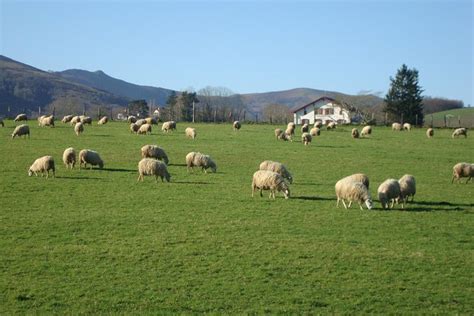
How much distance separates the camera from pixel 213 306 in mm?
10852

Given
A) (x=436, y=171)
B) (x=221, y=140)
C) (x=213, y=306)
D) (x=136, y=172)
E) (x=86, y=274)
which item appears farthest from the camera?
(x=221, y=140)

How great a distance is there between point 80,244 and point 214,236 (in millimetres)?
3688

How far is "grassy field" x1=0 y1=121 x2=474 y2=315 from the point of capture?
11203mm

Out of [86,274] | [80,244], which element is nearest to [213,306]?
[86,274]

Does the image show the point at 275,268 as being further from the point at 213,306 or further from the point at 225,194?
the point at 225,194

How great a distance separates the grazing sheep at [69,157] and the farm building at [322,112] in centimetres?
8266

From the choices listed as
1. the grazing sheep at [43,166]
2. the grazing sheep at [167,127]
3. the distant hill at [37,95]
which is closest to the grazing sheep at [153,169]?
the grazing sheep at [43,166]

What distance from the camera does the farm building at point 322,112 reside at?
358 feet

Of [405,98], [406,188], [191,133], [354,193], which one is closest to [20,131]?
[191,133]

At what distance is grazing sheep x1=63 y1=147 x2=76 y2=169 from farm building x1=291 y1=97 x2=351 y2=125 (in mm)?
82664

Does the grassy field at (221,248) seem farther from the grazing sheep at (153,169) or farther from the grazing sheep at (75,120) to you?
the grazing sheep at (75,120)

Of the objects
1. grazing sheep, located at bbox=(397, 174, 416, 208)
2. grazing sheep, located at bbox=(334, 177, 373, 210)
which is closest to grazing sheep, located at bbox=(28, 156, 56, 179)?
grazing sheep, located at bbox=(334, 177, 373, 210)

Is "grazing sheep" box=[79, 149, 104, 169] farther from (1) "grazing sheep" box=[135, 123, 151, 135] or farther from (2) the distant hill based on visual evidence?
(2) the distant hill

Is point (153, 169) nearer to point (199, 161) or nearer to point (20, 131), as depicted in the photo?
point (199, 161)
